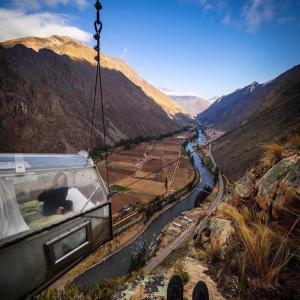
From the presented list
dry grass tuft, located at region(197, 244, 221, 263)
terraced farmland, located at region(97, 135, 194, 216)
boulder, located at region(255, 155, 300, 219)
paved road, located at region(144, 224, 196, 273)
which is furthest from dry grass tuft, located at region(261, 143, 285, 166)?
terraced farmland, located at region(97, 135, 194, 216)

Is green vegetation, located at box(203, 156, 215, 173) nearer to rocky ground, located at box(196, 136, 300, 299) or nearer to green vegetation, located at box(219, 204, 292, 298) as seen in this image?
rocky ground, located at box(196, 136, 300, 299)

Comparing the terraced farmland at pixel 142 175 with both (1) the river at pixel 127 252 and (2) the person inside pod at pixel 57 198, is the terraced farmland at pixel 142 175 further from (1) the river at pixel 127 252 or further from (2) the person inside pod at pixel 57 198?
(2) the person inside pod at pixel 57 198

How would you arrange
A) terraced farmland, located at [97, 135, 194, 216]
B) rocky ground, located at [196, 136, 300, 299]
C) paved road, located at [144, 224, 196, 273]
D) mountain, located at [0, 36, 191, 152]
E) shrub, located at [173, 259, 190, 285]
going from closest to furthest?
rocky ground, located at [196, 136, 300, 299], shrub, located at [173, 259, 190, 285], paved road, located at [144, 224, 196, 273], terraced farmland, located at [97, 135, 194, 216], mountain, located at [0, 36, 191, 152]

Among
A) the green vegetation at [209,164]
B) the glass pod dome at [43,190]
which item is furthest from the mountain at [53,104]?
the glass pod dome at [43,190]

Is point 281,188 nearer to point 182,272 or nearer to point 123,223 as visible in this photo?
point 182,272

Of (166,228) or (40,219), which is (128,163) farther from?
(40,219)

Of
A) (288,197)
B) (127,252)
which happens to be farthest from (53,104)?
(288,197)

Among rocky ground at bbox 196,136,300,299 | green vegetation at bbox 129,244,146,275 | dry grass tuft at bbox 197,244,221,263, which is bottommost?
green vegetation at bbox 129,244,146,275
